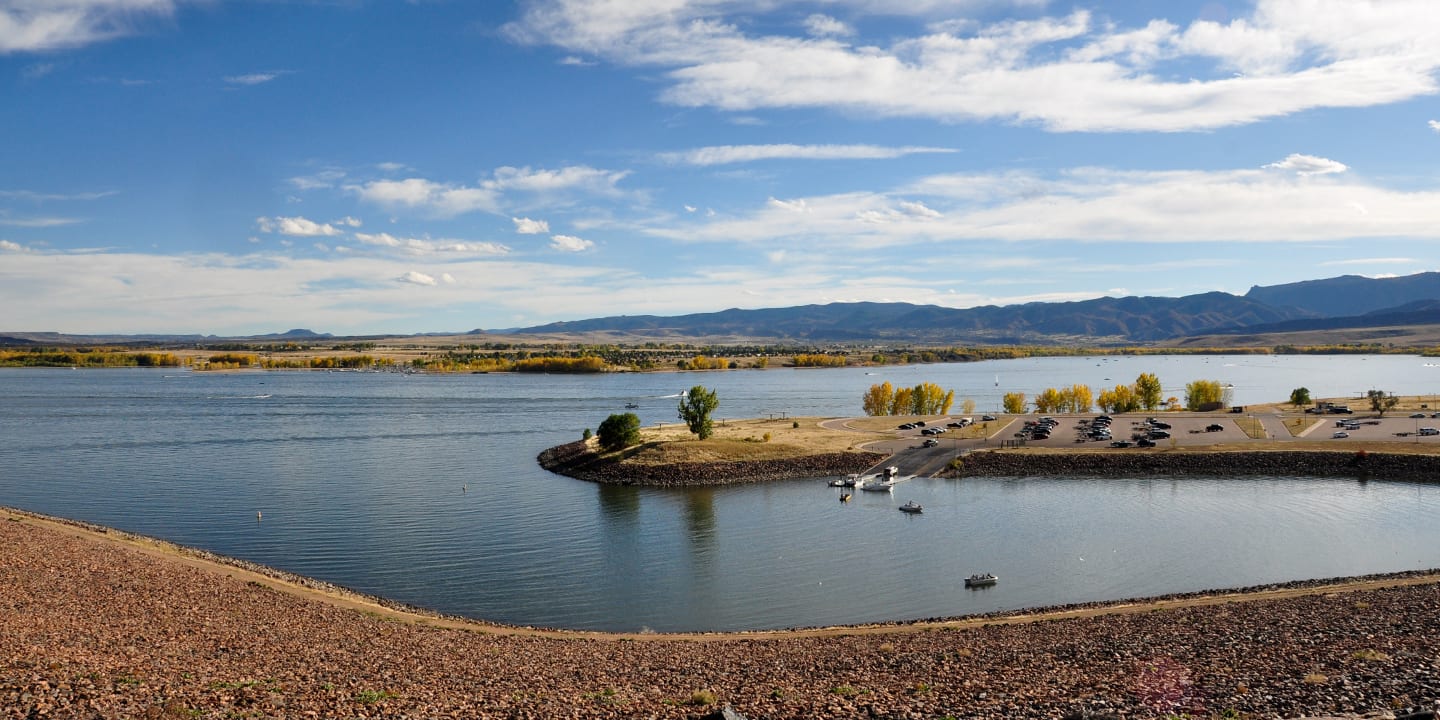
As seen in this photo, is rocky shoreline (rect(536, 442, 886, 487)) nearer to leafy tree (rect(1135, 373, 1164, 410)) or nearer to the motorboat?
the motorboat

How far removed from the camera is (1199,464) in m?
62.6

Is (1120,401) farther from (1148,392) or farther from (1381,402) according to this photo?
(1381,402)

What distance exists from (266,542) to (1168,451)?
5912 cm

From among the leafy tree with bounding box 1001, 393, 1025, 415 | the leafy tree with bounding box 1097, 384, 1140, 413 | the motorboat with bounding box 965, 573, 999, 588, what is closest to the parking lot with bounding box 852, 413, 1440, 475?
the leafy tree with bounding box 1001, 393, 1025, 415

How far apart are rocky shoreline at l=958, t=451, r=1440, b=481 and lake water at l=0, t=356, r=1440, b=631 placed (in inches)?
65.3

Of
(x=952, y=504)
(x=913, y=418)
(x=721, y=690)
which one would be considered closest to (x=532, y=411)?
(x=913, y=418)

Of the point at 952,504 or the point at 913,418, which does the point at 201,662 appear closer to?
the point at 952,504

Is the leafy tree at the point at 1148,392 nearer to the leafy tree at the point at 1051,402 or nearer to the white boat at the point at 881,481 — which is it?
the leafy tree at the point at 1051,402

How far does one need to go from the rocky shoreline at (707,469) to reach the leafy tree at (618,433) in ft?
4.34

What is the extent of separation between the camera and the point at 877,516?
48656 millimetres

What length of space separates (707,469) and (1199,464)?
1369 inches

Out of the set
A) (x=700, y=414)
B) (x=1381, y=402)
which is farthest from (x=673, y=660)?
(x=1381, y=402)

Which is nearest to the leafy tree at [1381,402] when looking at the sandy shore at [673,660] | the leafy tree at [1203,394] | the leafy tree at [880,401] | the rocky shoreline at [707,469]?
the leafy tree at [1203,394]

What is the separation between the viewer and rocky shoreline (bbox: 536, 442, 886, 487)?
6144 cm
